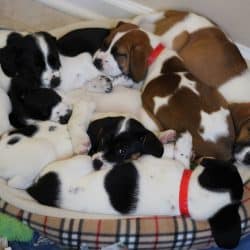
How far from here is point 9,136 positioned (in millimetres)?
2154

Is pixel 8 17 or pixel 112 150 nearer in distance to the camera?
pixel 112 150

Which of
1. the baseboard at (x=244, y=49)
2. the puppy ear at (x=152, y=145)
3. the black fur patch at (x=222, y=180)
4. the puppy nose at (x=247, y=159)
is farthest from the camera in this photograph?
the baseboard at (x=244, y=49)

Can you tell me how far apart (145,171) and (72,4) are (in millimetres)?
1451

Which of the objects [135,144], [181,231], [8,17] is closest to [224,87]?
[135,144]

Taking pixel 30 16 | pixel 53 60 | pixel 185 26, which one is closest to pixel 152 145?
pixel 53 60

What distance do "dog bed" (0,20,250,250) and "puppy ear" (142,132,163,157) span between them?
259 millimetres

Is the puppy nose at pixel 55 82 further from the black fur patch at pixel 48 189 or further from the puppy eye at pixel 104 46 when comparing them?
the black fur patch at pixel 48 189

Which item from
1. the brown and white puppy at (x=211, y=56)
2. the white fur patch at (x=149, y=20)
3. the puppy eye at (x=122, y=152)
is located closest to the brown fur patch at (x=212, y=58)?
the brown and white puppy at (x=211, y=56)

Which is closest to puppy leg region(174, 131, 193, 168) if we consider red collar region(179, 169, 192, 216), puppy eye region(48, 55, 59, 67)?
red collar region(179, 169, 192, 216)

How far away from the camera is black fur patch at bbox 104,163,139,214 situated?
77.5 inches

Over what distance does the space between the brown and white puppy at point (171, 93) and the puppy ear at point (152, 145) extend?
6.4 inches

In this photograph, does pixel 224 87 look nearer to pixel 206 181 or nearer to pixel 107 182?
pixel 206 181

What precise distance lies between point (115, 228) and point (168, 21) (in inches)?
45.4

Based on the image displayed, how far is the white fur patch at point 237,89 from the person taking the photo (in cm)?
239
